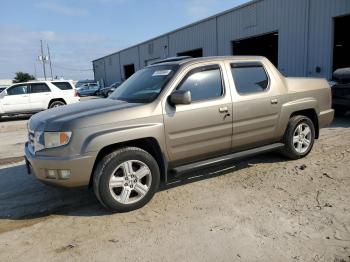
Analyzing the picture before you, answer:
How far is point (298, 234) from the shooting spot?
11.1ft

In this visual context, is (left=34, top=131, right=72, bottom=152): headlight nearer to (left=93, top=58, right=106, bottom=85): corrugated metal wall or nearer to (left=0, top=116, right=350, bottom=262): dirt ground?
(left=0, top=116, right=350, bottom=262): dirt ground

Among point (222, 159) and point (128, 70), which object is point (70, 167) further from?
point (128, 70)

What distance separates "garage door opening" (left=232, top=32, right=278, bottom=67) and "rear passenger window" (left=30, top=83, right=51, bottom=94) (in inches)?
449

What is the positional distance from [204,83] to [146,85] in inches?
32.4

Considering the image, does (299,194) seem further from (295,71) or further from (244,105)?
(295,71)

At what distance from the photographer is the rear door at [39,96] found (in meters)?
15.8

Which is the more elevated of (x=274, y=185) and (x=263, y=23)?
(x=263, y=23)

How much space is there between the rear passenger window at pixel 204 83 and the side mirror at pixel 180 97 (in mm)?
254

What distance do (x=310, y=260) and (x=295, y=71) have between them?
14.4 metres

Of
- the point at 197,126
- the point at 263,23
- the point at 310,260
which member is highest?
the point at 263,23

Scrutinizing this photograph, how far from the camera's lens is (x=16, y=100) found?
1568 centimetres

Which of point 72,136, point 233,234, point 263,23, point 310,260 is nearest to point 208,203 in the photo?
point 233,234

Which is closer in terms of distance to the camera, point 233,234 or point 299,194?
point 233,234

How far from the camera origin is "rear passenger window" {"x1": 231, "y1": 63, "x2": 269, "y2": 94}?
5.00 m
